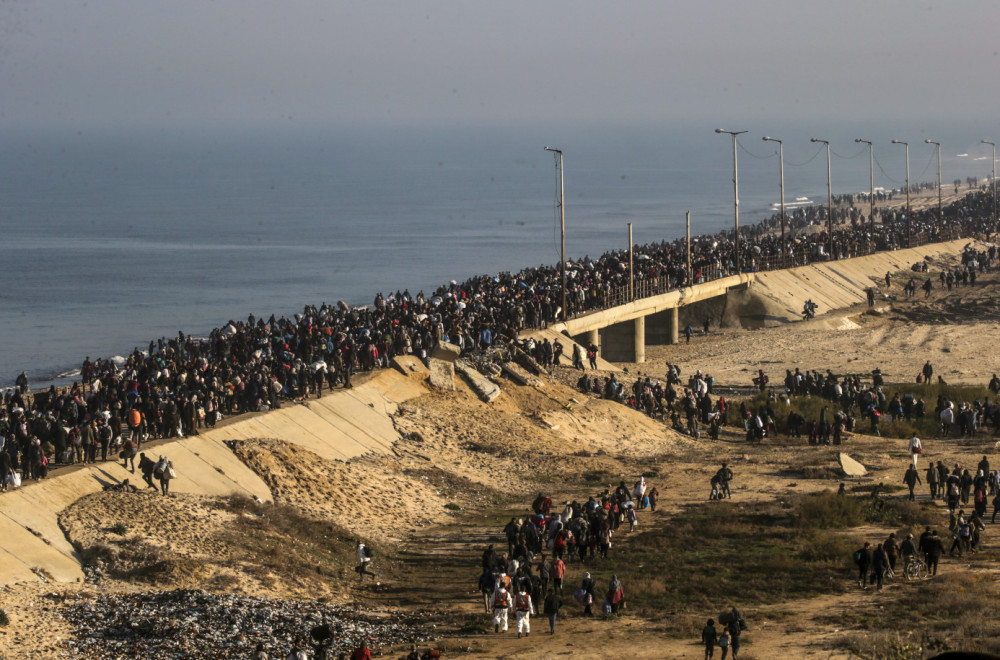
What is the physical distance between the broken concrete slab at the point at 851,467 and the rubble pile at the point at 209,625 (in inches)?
538

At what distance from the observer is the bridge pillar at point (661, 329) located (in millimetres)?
55594

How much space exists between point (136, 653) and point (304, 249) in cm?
11257

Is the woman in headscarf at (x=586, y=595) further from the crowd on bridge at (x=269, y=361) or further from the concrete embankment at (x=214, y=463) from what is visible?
the crowd on bridge at (x=269, y=361)

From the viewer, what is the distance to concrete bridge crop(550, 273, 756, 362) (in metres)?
48.0

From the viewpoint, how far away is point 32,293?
94.1 m

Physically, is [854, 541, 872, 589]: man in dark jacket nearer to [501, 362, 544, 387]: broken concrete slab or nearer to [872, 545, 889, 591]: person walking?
[872, 545, 889, 591]: person walking

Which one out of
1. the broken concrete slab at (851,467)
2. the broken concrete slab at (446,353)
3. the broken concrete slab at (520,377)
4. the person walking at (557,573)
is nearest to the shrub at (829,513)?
the broken concrete slab at (851,467)

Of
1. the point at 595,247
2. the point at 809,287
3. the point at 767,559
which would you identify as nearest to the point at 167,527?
the point at 767,559

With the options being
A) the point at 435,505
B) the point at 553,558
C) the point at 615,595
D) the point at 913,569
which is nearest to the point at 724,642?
the point at 615,595

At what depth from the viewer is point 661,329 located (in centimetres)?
5594

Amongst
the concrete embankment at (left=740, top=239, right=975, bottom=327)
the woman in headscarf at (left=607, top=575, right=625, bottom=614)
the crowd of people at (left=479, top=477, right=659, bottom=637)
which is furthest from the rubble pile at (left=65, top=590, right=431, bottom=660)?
the concrete embankment at (left=740, top=239, right=975, bottom=327)

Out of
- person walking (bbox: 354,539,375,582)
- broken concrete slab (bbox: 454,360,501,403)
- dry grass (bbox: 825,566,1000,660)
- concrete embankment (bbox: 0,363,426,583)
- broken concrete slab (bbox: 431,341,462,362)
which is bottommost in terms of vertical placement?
dry grass (bbox: 825,566,1000,660)

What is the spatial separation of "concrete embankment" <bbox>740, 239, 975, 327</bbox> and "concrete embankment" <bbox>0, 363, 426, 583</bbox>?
27079 millimetres

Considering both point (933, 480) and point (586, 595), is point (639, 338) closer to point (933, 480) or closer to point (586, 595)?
point (933, 480)
